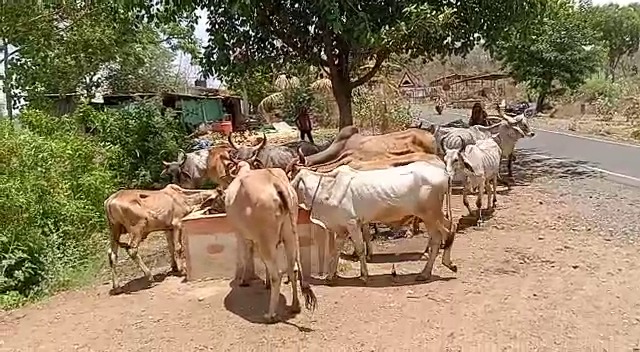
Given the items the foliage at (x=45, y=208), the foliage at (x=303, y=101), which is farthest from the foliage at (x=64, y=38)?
the foliage at (x=303, y=101)

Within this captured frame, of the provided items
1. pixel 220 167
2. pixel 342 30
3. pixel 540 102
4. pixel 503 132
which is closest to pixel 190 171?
pixel 220 167

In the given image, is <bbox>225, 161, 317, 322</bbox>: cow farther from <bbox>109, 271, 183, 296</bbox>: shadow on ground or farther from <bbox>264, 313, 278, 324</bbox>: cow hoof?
<bbox>109, 271, 183, 296</bbox>: shadow on ground

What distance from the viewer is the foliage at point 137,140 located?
13523mm

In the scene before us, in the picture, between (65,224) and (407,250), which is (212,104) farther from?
(407,250)

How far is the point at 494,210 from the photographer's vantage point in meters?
10.8

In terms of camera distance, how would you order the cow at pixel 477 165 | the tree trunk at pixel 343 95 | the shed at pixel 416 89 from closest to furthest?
the cow at pixel 477 165 → the tree trunk at pixel 343 95 → the shed at pixel 416 89

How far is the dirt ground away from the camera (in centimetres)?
571

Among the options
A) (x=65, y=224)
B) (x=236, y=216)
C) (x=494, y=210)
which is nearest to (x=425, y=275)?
(x=236, y=216)

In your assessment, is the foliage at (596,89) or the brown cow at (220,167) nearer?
the brown cow at (220,167)

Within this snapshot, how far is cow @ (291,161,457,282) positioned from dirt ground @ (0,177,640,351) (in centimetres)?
44

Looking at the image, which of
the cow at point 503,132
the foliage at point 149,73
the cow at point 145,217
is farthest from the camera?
the foliage at point 149,73

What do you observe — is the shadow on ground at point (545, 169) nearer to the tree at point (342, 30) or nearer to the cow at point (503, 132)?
the cow at point (503, 132)

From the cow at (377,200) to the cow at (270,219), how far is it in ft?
2.96

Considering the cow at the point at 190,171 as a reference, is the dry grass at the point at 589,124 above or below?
below
